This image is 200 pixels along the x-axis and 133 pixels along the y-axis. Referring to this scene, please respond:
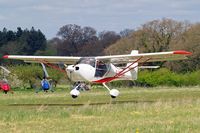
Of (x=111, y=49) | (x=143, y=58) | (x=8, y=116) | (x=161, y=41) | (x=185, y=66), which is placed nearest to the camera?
(x=8, y=116)

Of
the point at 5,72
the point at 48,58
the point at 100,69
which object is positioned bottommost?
the point at 5,72

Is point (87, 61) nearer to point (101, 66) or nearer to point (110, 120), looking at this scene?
point (101, 66)

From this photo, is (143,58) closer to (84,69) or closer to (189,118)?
(84,69)

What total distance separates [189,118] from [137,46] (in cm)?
6751

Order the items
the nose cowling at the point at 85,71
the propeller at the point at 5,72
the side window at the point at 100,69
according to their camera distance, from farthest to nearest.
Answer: the propeller at the point at 5,72 < the side window at the point at 100,69 < the nose cowling at the point at 85,71

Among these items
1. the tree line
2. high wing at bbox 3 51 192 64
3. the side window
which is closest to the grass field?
high wing at bbox 3 51 192 64

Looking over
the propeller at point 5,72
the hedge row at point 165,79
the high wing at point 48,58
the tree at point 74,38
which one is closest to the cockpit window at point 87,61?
the high wing at point 48,58

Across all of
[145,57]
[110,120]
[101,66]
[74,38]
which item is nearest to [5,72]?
[101,66]

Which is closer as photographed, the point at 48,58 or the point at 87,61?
the point at 87,61

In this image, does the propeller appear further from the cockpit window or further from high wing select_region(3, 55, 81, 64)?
the cockpit window

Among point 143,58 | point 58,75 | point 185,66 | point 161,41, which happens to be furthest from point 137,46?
point 143,58

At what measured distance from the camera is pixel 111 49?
326 ft

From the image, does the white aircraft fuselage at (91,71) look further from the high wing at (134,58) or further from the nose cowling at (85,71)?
the high wing at (134,58)

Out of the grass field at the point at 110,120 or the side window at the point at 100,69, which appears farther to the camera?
the side window at the point at 100,69
